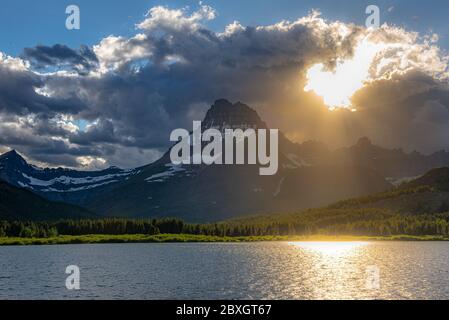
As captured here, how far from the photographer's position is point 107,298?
83.9 m

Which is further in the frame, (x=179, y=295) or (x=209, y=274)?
(x=209, y=274)

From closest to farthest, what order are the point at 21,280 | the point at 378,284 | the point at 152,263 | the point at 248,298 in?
the point at 248,298, the point at 378,284, the point at 21,280, the point at 152,263

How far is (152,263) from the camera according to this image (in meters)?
148
